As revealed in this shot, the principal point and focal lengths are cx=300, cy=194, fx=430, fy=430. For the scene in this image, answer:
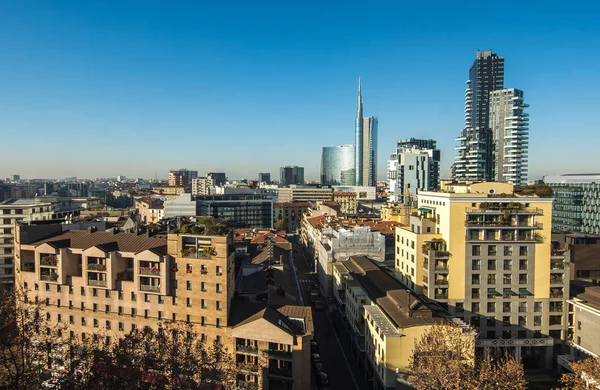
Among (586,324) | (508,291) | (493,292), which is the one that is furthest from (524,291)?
(586,324)

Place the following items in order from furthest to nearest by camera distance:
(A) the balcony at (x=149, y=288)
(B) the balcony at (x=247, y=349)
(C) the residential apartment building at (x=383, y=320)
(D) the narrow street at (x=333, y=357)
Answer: (D) the narrow street at (x=333, y=357)
(A) the balcony at (x=149, y=288)
(C) the residential apartment building at (x=383, y=320)
(B) the balcony at (x=247, y=349)

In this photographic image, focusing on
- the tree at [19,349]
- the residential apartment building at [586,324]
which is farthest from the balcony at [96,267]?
the residential apartment building at [586,324]

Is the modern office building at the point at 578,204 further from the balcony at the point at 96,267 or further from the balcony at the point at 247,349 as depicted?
the balcony at the point at 96,267

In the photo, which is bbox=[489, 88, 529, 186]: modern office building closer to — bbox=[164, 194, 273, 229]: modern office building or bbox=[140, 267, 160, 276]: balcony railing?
bbox=[164, 194, 273, 229]: modern office building

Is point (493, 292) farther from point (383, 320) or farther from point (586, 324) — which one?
point (383, 320)

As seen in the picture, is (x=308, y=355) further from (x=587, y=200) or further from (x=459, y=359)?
(x=587, y=200)

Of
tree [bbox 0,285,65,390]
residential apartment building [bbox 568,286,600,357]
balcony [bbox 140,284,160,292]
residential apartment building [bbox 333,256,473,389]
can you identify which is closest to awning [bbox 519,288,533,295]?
residential apartment building [bbox 568,286,600,357]

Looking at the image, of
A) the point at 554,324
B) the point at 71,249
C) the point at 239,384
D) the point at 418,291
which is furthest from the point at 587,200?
the point at 71,249
